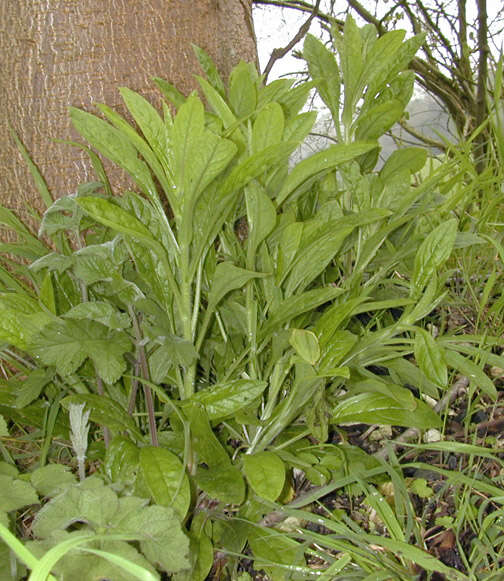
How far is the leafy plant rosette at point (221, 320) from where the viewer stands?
0.78 m

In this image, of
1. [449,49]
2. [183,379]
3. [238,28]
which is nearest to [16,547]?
[183,379]

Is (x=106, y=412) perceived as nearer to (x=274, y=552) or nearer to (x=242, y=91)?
(x=274, y=552)

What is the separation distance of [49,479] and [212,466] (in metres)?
0.23

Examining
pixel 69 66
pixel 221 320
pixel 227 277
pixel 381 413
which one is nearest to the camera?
pixel 227 277

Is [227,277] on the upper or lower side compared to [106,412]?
upper

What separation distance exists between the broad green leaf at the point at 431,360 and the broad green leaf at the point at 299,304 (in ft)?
0.43

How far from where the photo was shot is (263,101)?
1008 millimetres

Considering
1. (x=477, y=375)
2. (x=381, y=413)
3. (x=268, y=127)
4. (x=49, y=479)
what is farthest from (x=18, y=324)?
(x=477, y=375)

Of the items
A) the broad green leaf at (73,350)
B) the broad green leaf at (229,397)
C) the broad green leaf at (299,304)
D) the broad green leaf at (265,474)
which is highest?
the broad green leaf at (299,304)

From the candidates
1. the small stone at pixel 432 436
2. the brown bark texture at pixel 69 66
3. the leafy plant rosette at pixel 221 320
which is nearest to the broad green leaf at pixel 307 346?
the leafy plant rosette at pixel 221 320

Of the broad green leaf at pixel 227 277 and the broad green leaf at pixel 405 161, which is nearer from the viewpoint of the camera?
the broad green leaf at pixel 227 277

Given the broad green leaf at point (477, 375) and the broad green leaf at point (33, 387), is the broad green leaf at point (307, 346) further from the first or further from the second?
the broad green leaf at point (33, 387)

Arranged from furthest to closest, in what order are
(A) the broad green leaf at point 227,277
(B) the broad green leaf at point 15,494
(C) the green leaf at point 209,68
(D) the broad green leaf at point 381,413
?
(C) the green leaf at point 209,68
(D) the broad green leaf at point 381,413
(A) the broad green leaf at point 227,277
(B) the broad green leaf at point 15,494

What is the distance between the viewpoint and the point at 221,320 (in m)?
1.05
